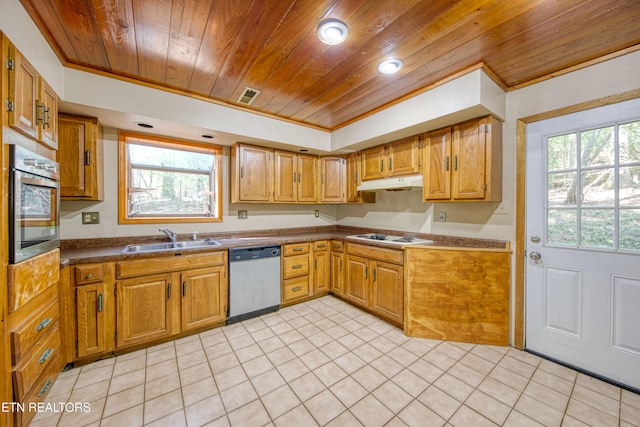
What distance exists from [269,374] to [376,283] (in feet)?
4.74

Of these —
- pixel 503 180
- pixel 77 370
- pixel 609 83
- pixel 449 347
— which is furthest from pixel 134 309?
pixel 609 83

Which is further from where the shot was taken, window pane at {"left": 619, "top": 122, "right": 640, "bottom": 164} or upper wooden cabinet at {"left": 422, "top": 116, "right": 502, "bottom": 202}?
upper wooden cabinet at {"left": 422, "top": 116, "right": 502, "bottom": 202}

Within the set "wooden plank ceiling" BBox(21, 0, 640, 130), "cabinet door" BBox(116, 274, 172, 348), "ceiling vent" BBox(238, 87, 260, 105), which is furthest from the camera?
"ceiling vent" BBox(238, 87, 260, 105)

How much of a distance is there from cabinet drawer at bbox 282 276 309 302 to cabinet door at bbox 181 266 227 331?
2.40 ft

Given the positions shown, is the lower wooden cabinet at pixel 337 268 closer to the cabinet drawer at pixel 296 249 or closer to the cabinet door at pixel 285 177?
the cabinet drawer at pixel 296 249

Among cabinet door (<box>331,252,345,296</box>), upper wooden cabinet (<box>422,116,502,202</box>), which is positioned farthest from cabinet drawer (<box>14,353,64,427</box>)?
upper wooden cabinet (<box>422,116,502,202</box>)

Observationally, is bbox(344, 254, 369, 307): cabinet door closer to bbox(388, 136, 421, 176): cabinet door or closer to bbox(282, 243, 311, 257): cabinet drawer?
bbox(282, 243, 311, 257): cabinet drawer

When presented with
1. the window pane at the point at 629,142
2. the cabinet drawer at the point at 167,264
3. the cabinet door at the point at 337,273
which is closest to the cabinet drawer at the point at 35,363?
the cabinet drawer at the point at 167,264

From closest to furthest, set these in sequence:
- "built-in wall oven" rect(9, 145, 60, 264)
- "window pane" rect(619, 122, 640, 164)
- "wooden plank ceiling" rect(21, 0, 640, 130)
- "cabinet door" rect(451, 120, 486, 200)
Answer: "built-in wall oven" rect(9, 145, 60, 264)
"wooden plank ceiling" rect(21, 0, 640, 130)
"window pane" rect(619, 122, 640, 164)
"cabinet door" rect(451, 120, 486, 200)

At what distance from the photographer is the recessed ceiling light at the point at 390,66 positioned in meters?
1.91

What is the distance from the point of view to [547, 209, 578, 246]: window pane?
2.00 metres

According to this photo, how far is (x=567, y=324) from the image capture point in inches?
79.4

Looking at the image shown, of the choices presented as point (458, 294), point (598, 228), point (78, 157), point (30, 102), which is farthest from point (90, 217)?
point (598, 228)

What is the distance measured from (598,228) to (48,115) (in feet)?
13.2
